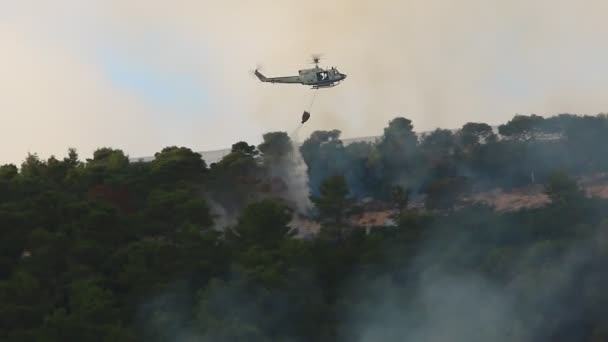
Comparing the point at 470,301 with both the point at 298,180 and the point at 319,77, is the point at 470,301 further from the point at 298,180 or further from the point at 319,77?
the point at 298,180

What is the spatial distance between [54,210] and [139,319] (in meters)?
11.6

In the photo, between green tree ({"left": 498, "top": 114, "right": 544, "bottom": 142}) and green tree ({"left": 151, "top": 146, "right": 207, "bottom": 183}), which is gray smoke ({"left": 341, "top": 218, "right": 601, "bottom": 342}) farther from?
green tree ({"left": 498, "top": 114, "right": 544, "bottom": 142})

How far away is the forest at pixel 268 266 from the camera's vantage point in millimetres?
56688

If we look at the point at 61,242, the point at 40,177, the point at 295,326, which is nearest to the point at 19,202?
the point at 61,242

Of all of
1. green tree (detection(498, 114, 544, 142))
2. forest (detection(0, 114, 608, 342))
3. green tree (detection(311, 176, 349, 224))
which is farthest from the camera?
green tree (detection(498, 114, 544, 142))

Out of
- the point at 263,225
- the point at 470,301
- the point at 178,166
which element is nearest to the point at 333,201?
the point at 263,225

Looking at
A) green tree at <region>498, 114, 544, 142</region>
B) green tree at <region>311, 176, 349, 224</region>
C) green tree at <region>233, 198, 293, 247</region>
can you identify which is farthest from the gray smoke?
green tree at <region>498, 114, 544, 142</region>

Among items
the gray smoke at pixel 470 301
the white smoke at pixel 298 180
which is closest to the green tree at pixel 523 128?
the white smoke at pixel 298 180

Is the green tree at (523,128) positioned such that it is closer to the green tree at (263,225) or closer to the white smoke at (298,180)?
the white smoke at (298,180)

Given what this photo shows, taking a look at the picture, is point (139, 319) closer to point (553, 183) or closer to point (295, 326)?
point (295, 326)

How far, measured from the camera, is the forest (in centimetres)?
5669

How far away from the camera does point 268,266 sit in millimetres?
62031

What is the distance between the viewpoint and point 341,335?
58750 mm

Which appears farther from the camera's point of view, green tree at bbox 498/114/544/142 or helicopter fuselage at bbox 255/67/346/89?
green tree at bbox 498/114/544/142
